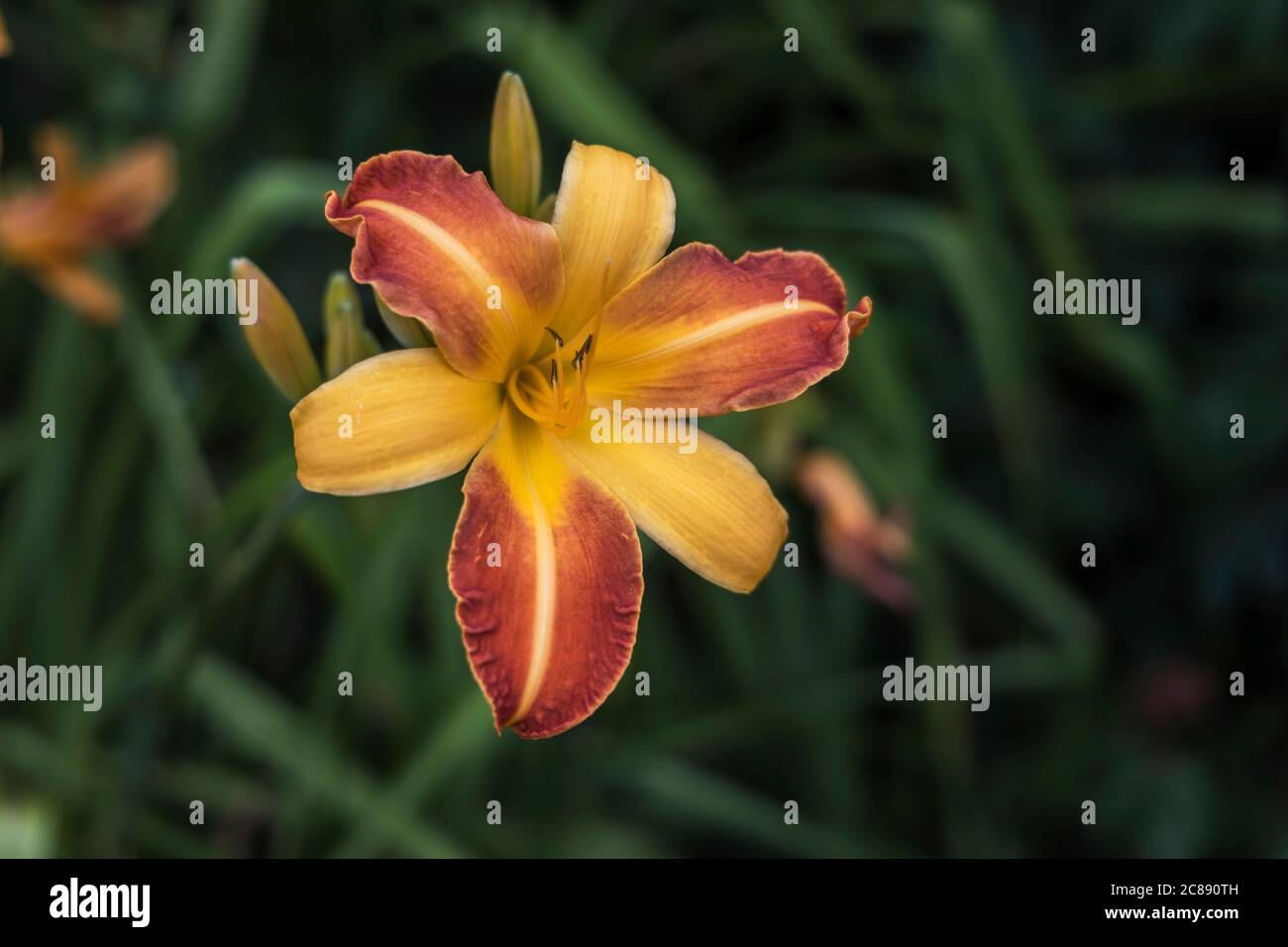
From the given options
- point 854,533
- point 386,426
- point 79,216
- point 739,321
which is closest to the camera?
point 386,426

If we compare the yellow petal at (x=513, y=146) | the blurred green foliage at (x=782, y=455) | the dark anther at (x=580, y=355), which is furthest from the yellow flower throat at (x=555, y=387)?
the blurred green foliage at (x=782, y=455)

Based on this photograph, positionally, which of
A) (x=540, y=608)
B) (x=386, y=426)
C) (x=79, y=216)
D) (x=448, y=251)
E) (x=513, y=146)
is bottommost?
(x=540, y=608)

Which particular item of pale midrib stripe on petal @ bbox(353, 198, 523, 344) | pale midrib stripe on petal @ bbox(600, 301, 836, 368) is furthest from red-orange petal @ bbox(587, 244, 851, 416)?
pale midrib stripe on petal @ bbox(353, 198, 523, 344)

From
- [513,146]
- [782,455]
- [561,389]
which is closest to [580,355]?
[561,389]

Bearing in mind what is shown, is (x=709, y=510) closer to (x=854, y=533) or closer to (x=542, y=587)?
(x=542, y=587)

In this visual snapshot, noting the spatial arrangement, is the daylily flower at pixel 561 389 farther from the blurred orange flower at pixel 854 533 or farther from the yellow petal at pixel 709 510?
the blurred orange flower at pixel 854 533

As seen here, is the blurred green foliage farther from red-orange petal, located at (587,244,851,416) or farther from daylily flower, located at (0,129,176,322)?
red-orange petal, located at (587,244,851,416)

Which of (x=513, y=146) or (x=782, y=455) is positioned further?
(x=782, y=455)
